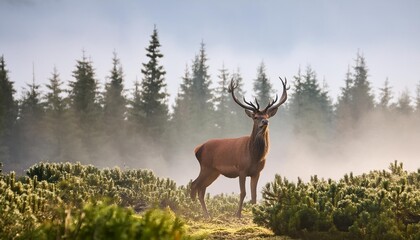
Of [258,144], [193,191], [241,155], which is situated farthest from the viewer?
[193,191]

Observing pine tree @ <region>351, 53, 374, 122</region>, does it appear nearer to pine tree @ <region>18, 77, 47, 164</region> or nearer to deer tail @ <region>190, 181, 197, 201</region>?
pine tree @ <region>18, 77, 47, 164</region>

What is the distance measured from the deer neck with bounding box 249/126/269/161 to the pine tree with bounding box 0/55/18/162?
38876 millimetres

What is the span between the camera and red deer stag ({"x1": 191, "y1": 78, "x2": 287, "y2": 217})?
11211 mm

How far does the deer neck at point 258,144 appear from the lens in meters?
11.2

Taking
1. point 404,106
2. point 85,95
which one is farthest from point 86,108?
point 404,106

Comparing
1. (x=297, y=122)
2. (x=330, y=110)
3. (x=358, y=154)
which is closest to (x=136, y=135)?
(x=297, y=122)

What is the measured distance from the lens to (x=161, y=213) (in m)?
3.65

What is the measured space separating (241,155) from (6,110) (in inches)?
1629

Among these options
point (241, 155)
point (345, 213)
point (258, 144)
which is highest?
point (258, 144)

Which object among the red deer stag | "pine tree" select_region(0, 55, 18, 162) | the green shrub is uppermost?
"pine tree" select_region(0, 55, 18, 162)

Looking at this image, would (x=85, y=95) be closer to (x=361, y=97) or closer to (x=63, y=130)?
(x=63, y=130)

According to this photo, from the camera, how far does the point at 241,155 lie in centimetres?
1172

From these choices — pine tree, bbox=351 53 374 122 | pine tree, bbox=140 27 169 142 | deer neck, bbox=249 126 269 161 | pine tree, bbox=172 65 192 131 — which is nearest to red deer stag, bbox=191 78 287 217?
deer neck, bbox=249 126 269 161

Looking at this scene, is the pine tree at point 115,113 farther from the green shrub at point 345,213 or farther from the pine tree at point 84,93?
the green shrub at point 345,213
